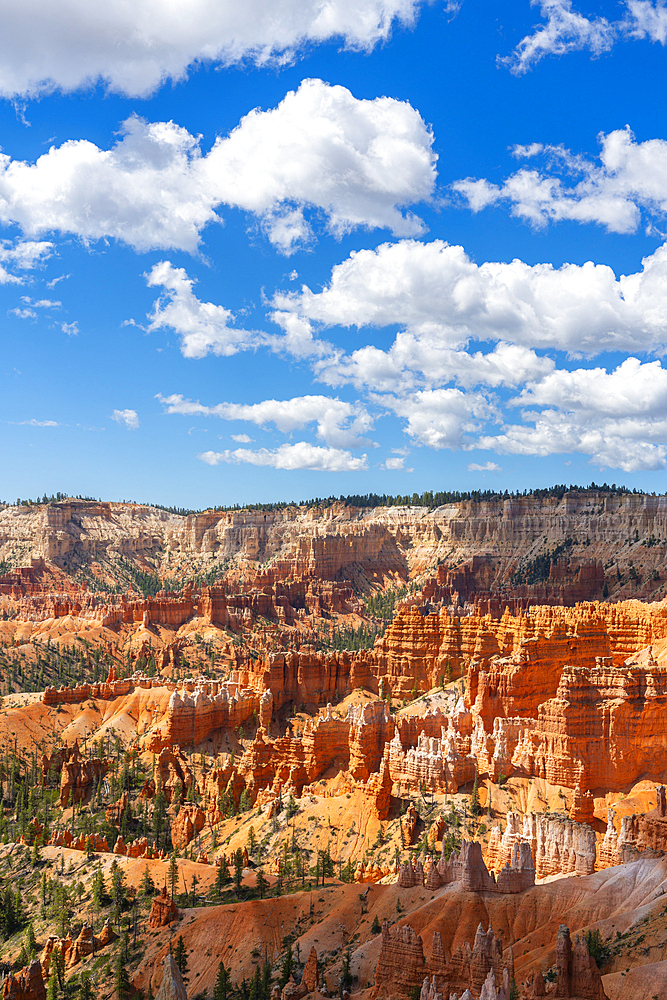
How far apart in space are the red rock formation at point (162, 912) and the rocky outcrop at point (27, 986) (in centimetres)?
702

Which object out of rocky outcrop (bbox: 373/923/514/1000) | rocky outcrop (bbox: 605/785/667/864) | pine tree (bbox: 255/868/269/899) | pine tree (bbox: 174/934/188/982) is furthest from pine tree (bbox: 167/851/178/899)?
rocky outcrop (bbox: 605/785/667/864)

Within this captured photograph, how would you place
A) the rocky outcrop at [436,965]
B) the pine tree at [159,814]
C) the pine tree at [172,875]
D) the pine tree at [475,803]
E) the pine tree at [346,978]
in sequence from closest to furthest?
the rocky outcrop at [436,965], the pine tree at [346,978], the pine tree at [172,875], the pine tree at [475,803], the pine tree at [159,814]

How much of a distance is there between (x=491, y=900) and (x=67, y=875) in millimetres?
35558

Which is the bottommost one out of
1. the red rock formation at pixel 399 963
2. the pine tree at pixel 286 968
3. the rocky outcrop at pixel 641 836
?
the pine tree at pixel 286 968

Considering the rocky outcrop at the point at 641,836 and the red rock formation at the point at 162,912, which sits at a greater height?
the rocky outcrop at the point at 641,836

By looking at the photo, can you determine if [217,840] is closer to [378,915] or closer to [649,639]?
[378,915]

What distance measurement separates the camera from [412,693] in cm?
9744

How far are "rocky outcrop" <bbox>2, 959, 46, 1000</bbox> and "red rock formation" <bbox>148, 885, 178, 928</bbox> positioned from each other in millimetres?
→ 7016

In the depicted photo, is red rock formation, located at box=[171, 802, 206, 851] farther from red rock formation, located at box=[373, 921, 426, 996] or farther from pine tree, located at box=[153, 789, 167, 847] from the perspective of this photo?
red rock formation, located at box=[373, 921, 426, 996]

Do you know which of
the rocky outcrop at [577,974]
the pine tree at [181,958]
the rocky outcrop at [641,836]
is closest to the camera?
the rocky outcrop at [577,974]

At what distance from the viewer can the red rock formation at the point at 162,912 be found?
54.6 m

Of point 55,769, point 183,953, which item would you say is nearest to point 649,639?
point 183,953

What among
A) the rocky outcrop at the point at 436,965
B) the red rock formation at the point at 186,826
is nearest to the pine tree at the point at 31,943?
the red rock formation at the point at 186,826

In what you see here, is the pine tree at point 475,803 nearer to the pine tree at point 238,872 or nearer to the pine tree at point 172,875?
the pine tree at point 238,872
